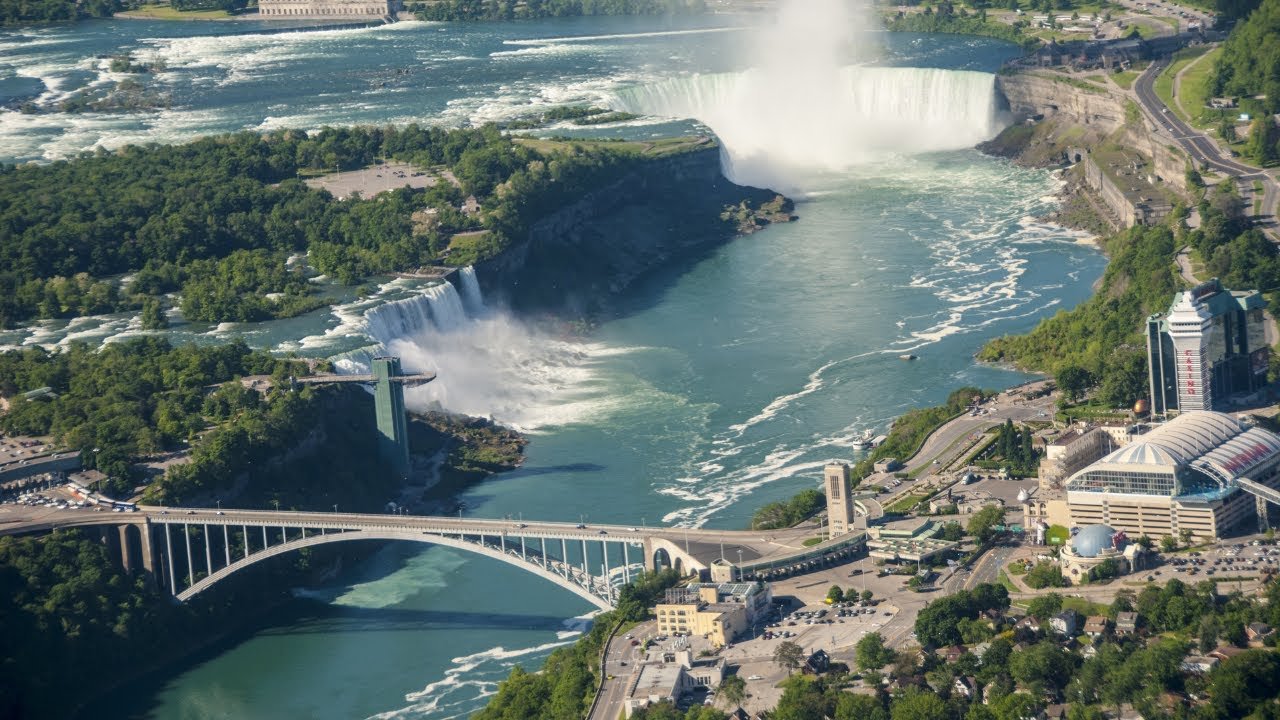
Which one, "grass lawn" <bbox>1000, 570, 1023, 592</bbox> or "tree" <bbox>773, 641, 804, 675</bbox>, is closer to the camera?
"tree" <bbox>773, 641, 804, 675</bbox>

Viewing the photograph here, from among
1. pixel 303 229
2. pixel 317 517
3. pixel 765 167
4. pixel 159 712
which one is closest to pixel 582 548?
pixel 317 517

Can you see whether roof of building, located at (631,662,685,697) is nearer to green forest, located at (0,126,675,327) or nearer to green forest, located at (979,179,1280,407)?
green forest, located at (979,179,1280,407)

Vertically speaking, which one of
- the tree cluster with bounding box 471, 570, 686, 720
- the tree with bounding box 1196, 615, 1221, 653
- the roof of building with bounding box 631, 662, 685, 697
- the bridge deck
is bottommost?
the tree cluster with bounding box 471, 570, 686, 720

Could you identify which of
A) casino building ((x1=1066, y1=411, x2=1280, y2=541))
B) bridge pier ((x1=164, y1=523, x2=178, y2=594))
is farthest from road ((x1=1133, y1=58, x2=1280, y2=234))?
bridge pier ((x1=164, y1=523, x2=178, y2=594))

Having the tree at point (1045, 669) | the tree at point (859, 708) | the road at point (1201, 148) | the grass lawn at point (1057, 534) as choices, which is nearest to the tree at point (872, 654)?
the tree at point (859, 708)

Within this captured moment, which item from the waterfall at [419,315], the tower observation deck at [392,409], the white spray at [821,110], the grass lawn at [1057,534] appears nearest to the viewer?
the grass lawn at [1057,534]

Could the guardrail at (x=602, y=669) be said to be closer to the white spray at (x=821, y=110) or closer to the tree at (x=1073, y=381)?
the tree at (x=1073, y=381)

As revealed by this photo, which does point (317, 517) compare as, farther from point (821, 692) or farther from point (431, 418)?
point (821, 692)
